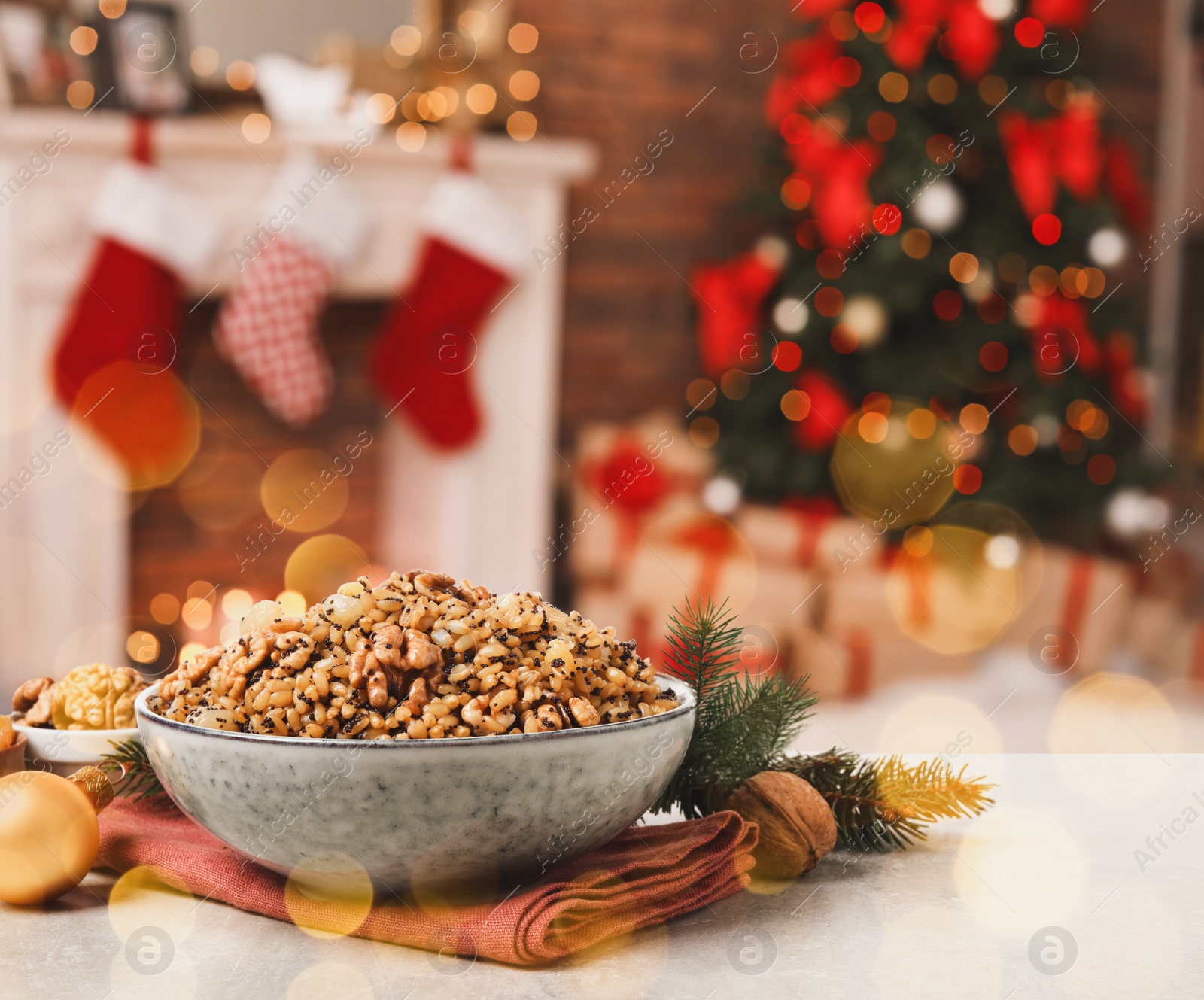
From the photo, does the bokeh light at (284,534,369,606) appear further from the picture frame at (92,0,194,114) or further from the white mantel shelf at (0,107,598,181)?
the picture frame at (92,0,194,114)

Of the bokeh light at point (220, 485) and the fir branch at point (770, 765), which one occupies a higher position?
the fir branch at point (770, 765)

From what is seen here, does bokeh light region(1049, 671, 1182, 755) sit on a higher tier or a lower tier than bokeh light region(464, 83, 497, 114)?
lower

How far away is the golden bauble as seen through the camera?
0.66 meters

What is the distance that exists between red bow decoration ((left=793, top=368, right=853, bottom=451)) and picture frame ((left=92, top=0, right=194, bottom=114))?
1601 millimetres

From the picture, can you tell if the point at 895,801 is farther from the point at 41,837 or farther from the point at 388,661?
the point at 41,837

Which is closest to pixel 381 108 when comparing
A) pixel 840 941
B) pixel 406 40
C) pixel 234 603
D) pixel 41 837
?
pixel 406 40

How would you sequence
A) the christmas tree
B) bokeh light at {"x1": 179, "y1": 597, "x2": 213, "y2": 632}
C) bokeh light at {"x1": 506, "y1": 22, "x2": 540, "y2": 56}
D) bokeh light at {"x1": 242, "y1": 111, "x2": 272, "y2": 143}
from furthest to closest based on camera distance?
1. bokeh light at {"x1": 506, "y1": 22, "x2": 540, "y2": 56}
2. bokeh light at {"x1": 179, "y1": 597, "x2": 213, "y2": 632}
3. the christmas tree
4. bokeh light at {"x1": 242, "y1": 111, "x2": 272, "y2": 143}

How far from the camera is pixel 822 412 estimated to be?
3.01 m

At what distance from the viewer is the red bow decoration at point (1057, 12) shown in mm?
2998

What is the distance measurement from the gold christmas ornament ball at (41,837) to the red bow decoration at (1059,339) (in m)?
2.70

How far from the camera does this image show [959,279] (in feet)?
9.65

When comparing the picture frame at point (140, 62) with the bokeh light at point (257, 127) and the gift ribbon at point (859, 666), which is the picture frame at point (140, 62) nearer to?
the bokeh light at point (257, 127)

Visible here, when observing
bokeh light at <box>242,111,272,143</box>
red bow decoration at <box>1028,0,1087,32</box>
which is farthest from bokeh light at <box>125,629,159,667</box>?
red bow decoration at <box>1028,0,1087,32</box>

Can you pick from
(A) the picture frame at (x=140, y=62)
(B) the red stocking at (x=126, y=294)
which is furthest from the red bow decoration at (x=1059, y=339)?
(A) the picture frame at (x=140, y=62)
